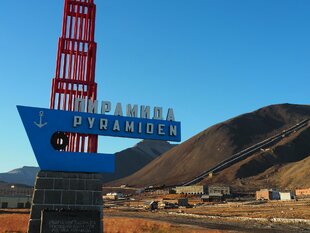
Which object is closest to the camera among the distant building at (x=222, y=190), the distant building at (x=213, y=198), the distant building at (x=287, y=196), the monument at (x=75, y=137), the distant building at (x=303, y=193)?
the monument at (x=75, y=137)

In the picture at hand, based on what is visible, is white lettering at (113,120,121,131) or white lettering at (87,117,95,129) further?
white lettering at (113,120,121,131)

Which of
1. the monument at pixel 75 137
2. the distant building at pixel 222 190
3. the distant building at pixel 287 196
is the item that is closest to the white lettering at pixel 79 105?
the monument at pixel 75 137

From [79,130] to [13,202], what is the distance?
9546 centimetres

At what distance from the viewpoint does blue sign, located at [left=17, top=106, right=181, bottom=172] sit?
2842 cm

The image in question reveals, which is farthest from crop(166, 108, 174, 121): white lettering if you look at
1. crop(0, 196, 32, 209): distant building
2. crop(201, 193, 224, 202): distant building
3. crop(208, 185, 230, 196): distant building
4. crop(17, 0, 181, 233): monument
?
crop(208, 185, 230, 196): distant building

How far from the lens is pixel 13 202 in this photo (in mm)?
115000

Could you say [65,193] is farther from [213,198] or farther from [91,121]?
[213,198]

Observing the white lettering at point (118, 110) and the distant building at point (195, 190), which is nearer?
the white lettering at point (118, 110)

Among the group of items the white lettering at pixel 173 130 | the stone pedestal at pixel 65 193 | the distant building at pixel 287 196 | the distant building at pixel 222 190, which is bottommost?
the stone pedestal at pixel 65 193

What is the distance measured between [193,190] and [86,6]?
135636 mm

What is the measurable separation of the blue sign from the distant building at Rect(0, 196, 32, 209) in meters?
93.2

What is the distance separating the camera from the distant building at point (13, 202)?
11306 cm

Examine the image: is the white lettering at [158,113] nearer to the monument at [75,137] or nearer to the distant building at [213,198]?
the monument at [75,137]

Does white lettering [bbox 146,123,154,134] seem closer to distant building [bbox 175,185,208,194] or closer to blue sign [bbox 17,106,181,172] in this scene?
blue sign [bbox 17,106,181,172]
